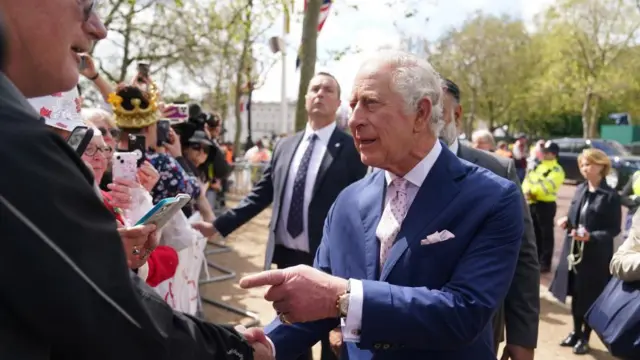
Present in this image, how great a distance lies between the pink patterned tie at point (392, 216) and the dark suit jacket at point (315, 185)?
2097 mm

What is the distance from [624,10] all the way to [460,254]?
1415 inches

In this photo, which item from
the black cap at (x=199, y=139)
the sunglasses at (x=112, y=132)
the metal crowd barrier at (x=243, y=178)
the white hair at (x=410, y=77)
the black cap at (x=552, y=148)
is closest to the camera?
the white hair at (x=410, y=77)

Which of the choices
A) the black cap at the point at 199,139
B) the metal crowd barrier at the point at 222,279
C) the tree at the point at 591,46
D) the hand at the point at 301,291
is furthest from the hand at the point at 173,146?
the tree at the point at 591,46

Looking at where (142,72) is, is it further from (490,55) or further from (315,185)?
(490,55)

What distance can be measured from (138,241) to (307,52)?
5413 mm

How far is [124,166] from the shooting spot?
270 centimetres

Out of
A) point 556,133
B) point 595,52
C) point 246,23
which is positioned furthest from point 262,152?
point 556,133

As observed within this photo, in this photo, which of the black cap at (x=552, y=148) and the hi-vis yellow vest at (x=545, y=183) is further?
the black cap at (x=552, y=148)

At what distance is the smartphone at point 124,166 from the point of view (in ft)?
8.79

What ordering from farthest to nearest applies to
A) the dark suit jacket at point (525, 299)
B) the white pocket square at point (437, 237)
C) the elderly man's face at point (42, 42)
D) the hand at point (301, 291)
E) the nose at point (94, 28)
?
the dark suit jacket at point (525, 299)
the white pocket square at point (437, 237)
the hand at point (301, 291)
the nose at point (94, 28)
the elderly man's face at point (42, 42)

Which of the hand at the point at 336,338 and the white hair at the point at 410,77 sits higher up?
the white hair at the point at 410,77

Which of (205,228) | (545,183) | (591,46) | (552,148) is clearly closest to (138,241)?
(205,228)

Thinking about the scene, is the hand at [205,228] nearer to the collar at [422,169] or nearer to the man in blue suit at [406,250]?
the man in blue suit at [406,250]

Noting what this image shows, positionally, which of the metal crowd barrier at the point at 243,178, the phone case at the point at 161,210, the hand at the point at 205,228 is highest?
the phone case at the point at 161,210
